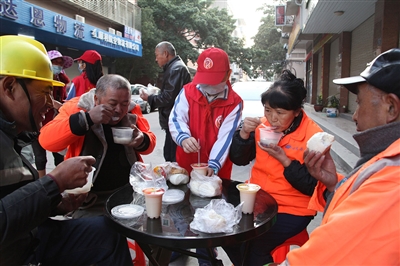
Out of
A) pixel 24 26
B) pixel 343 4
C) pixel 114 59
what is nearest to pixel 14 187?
pixel 343 4

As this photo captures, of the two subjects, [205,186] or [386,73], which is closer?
[386,73]

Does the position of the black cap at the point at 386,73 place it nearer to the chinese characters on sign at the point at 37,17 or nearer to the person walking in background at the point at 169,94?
the person walking in background at the point at 169,94

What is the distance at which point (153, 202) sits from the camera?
5.69 feet

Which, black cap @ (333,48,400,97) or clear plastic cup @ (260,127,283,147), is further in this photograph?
clear plastic cup @ (260,127,283,147)

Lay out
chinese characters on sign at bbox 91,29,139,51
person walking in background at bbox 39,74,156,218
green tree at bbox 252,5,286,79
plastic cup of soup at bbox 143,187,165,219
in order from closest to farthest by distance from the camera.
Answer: plastic cup of soup at bbox 143,187,165,219
person walking in background at bbox 39,74,156,218
chinese characters on sign at bbox 91,29,139,51
green tree at bbox 252,5,286,79

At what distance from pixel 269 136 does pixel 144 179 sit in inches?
36.5

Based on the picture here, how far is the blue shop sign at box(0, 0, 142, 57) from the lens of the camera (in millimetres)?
11195

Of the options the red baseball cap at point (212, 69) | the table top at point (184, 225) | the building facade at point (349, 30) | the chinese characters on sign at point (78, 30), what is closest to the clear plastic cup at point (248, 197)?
the table top at point (184, 225)

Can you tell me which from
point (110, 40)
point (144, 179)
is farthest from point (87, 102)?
point (110, 40)

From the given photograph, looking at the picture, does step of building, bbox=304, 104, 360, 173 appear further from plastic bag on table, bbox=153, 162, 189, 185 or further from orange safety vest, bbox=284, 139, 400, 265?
orange safety vest, bbox=284, 139, 400, 265

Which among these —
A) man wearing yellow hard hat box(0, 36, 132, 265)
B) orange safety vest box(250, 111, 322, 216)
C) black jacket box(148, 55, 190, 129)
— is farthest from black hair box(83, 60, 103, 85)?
orange safety vest box(250, 111, 322, 216)

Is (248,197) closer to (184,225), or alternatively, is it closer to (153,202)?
(184,225)

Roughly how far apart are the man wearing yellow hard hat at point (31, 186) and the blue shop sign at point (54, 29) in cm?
1127

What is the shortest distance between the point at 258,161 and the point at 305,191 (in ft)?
1.40
